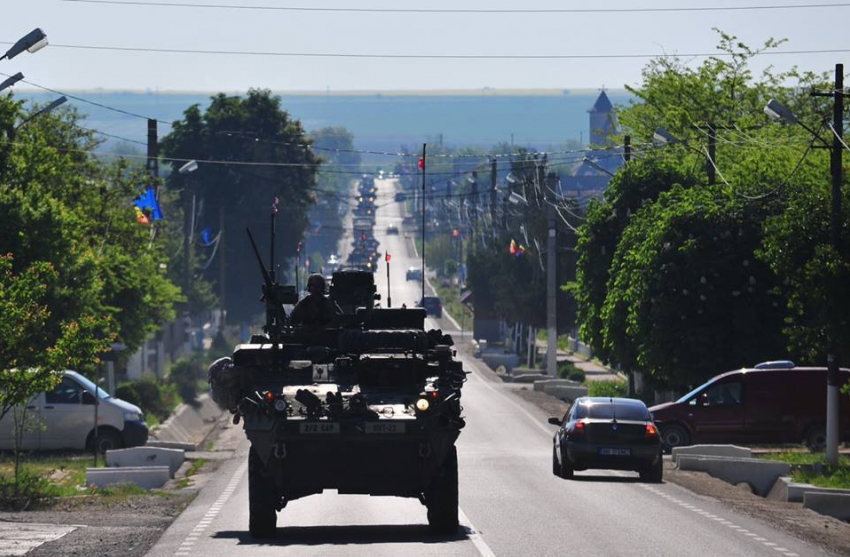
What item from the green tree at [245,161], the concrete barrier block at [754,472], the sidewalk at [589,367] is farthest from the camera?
the green tree at [245,161]

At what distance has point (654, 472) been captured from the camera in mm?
30969

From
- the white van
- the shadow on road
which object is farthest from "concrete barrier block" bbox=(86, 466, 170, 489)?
the shadow on road

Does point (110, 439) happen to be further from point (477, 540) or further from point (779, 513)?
point (477, 540)

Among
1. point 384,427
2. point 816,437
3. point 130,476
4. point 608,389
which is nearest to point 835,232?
point 816,437

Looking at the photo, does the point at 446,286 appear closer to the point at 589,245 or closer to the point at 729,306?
the point at 589,245

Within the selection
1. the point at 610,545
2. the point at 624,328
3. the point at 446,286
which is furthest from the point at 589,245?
the point at 446,286

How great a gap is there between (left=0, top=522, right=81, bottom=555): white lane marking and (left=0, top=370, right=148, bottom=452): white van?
59.3 feet

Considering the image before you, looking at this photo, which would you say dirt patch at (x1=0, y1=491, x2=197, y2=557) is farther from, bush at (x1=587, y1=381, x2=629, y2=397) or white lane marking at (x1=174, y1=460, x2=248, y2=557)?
bush at (x1=587, y1=381, x2=629, y2=397)

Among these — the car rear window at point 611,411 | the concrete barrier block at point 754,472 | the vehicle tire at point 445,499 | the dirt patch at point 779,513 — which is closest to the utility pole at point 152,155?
the dirt patch at point 779,513

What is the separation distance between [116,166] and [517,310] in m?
34.6

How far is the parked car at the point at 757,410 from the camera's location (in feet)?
136

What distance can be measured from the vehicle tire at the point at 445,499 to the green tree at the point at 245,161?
7785cm

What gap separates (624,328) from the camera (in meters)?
52.6

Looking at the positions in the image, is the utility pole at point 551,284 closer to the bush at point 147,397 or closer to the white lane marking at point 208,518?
the bush at point 147,397
